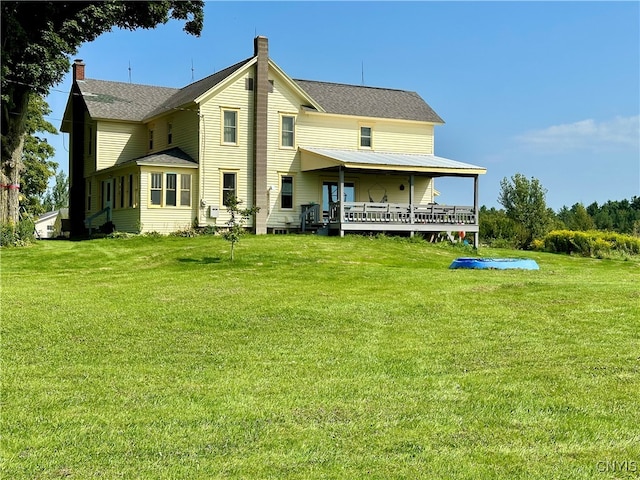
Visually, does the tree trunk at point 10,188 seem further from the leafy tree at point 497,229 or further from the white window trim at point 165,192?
the leafy tree at point 497,229

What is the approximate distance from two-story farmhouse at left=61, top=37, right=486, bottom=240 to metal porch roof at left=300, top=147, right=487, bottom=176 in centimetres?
6

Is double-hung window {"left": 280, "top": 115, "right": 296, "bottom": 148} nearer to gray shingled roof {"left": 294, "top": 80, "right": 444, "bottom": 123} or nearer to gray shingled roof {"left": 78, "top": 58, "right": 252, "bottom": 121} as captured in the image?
gray shingled roof {"left": 294, "top": 80, "right": 444, "bottom": 123}

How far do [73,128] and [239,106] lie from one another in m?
11.9

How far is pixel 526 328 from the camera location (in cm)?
1086

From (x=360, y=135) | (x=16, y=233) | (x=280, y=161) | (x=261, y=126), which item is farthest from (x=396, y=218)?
(x=16, y=233)

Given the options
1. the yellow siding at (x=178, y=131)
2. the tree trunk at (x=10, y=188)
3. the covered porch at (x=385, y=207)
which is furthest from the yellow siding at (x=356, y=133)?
the tree trunk at (x=10, y=188)

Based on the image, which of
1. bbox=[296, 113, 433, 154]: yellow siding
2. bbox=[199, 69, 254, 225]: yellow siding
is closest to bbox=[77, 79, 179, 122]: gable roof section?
bbox=[199, 69, 254, 225]: yellow siding

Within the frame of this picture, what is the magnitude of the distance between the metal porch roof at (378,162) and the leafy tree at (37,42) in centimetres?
830

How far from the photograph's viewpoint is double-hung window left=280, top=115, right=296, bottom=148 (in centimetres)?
3288

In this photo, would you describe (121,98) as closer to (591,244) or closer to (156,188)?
(156,188)

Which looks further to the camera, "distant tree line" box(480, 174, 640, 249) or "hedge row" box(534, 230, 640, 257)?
"distant tree line" box(480, 174, 640, 249)

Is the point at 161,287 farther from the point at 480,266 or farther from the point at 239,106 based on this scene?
the point at 239,106

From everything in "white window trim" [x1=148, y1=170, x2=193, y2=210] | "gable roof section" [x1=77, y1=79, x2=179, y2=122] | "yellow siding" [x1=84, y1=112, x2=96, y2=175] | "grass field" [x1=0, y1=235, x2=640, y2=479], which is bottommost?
"grass field" [x1=0, y1=235, x2=640, y2=479]

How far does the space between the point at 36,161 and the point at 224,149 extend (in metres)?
22.9
